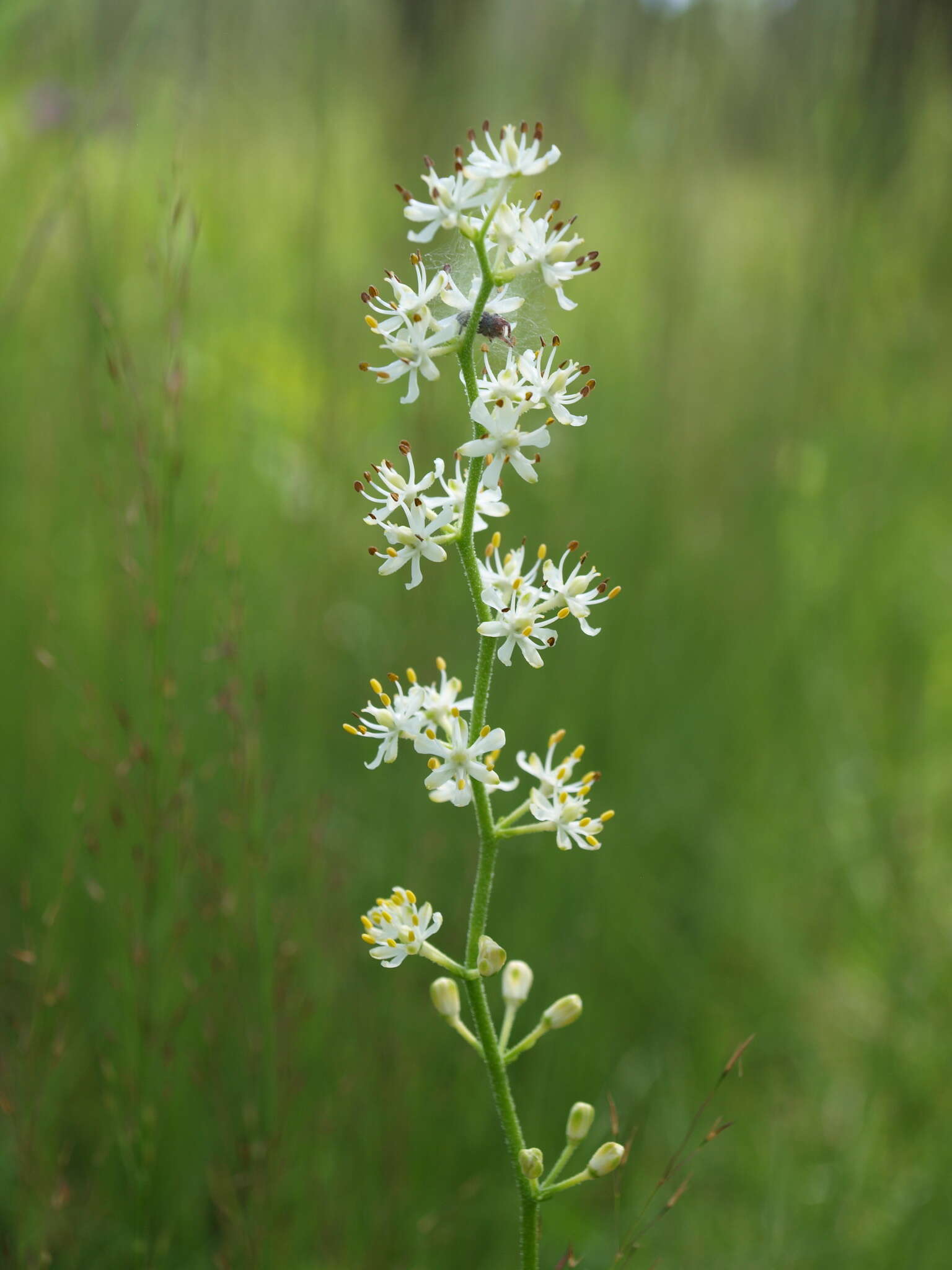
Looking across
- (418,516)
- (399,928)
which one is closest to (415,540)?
(418,516)

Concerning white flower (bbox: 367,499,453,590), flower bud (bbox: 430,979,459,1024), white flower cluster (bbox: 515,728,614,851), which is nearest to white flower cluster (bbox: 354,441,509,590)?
white flower (bbox: 367,499,453,590)

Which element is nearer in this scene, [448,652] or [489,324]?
[489,324]

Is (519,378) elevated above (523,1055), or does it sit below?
above

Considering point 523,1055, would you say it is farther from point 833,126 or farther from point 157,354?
point 833,126

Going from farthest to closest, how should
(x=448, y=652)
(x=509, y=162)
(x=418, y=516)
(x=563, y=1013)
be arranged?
1. (x=448, y=652)
2. (x=563, y=1013)
3. (x=418, y=516)
4. (x=509, y=162)

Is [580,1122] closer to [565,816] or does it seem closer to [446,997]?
[446,997]

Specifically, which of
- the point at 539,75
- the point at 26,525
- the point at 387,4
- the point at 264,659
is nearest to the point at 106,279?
the point at 26,525

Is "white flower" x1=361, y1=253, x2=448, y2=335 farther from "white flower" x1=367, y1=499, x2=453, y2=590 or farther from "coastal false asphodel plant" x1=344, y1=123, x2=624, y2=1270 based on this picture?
"white flower" x1=367, y1=499, x2=453, y2=590
